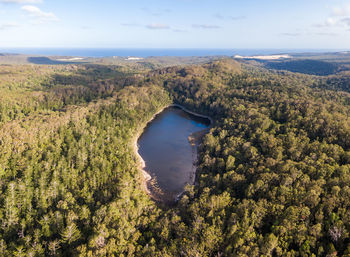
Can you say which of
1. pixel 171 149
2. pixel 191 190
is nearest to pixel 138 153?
pixel 171 149

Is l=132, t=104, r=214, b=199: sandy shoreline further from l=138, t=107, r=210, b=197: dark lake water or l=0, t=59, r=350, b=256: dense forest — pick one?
l=0, t=59, r=350, b=256: dense forest

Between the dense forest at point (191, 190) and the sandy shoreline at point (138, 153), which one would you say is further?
the sandy shoreline at point (138, 153)

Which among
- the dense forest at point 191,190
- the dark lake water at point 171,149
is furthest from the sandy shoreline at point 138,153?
the dense forest at point 191,190

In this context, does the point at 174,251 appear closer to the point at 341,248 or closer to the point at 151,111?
the point at 341,248

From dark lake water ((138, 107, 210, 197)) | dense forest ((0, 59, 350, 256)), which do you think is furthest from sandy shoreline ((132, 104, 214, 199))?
dense forest ((0, 59, 350, 256))

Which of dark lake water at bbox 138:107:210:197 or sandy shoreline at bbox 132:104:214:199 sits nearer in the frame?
sandy shoreline at bbox 132:104:214:199

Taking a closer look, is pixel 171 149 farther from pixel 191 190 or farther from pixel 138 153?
pixel 191 190

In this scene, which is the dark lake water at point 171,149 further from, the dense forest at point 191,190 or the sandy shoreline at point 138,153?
the dense forest at point 191,190
